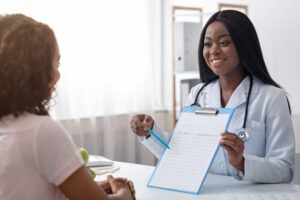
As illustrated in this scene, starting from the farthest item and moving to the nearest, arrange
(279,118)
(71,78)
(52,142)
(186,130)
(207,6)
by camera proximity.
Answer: (207,6) < (71,78) < (279,118) < (186,130) < (52,142)

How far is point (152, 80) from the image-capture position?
379cm

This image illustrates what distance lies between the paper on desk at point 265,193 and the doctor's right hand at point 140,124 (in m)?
0.45

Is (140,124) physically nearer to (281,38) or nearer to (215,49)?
→ (215,49)

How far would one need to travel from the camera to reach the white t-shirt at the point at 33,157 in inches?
33.7

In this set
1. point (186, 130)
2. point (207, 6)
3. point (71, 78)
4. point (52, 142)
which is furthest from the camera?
point (207, 6)

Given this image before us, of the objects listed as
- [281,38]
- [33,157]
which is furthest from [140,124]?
[281,38]

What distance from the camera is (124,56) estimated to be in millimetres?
3496

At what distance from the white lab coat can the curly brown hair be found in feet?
2.84

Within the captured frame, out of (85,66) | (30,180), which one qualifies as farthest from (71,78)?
(30,180)

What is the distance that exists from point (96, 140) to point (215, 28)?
1880mm

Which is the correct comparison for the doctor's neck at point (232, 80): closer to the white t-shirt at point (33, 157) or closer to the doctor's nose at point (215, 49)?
the doctor's nose at point (215, 49)

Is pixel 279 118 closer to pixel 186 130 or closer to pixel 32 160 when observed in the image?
pixel 186 130

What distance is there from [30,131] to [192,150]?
2.34ft

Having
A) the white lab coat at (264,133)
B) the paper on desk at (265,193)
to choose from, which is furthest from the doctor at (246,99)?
the paper on desk at (265,193)
